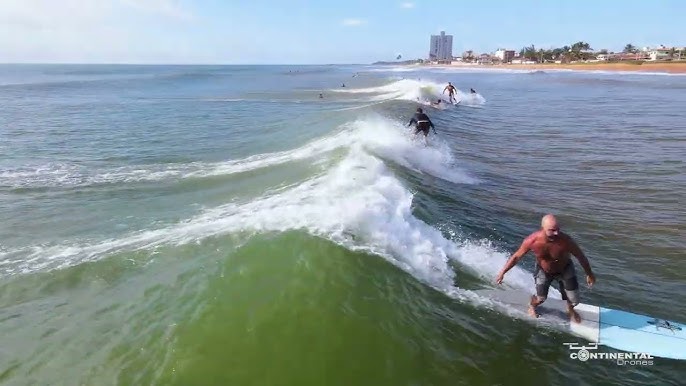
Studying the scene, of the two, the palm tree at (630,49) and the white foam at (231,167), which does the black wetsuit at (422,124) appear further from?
the palm tree at (630,49)

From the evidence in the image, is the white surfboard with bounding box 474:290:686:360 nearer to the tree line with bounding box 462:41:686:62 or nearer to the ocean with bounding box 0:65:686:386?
the ocean with bounding box 0:65:686:386

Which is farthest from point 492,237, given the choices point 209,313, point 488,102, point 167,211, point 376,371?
point 488,102

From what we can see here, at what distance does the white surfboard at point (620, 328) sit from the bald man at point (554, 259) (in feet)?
0.55

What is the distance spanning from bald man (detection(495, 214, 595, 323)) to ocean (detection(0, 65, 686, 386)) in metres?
0.61

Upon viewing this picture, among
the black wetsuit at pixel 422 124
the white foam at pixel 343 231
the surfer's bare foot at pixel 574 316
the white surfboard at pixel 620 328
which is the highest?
the black wetsuit at pixel 422 124

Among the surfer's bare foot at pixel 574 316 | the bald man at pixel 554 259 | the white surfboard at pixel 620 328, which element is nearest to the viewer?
the white surfboard at pixel 620 328

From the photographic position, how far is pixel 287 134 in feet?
77.8

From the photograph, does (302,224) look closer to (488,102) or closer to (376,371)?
(376,371)

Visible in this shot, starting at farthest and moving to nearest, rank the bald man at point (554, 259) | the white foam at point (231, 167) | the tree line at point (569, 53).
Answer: the tree line at point (569, 53)
the white foam at point (231, 167)
the bald man at point (554, 259)

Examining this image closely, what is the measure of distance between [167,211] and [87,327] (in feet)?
16.9

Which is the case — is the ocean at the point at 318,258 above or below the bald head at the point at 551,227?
below

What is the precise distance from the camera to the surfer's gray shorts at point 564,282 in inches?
269

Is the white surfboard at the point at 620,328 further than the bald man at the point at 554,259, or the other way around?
the bald man at the point at 554,259

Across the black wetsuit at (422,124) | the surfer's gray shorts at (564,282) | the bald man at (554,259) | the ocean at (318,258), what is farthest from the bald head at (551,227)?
the black wetsuit at (422,124)
